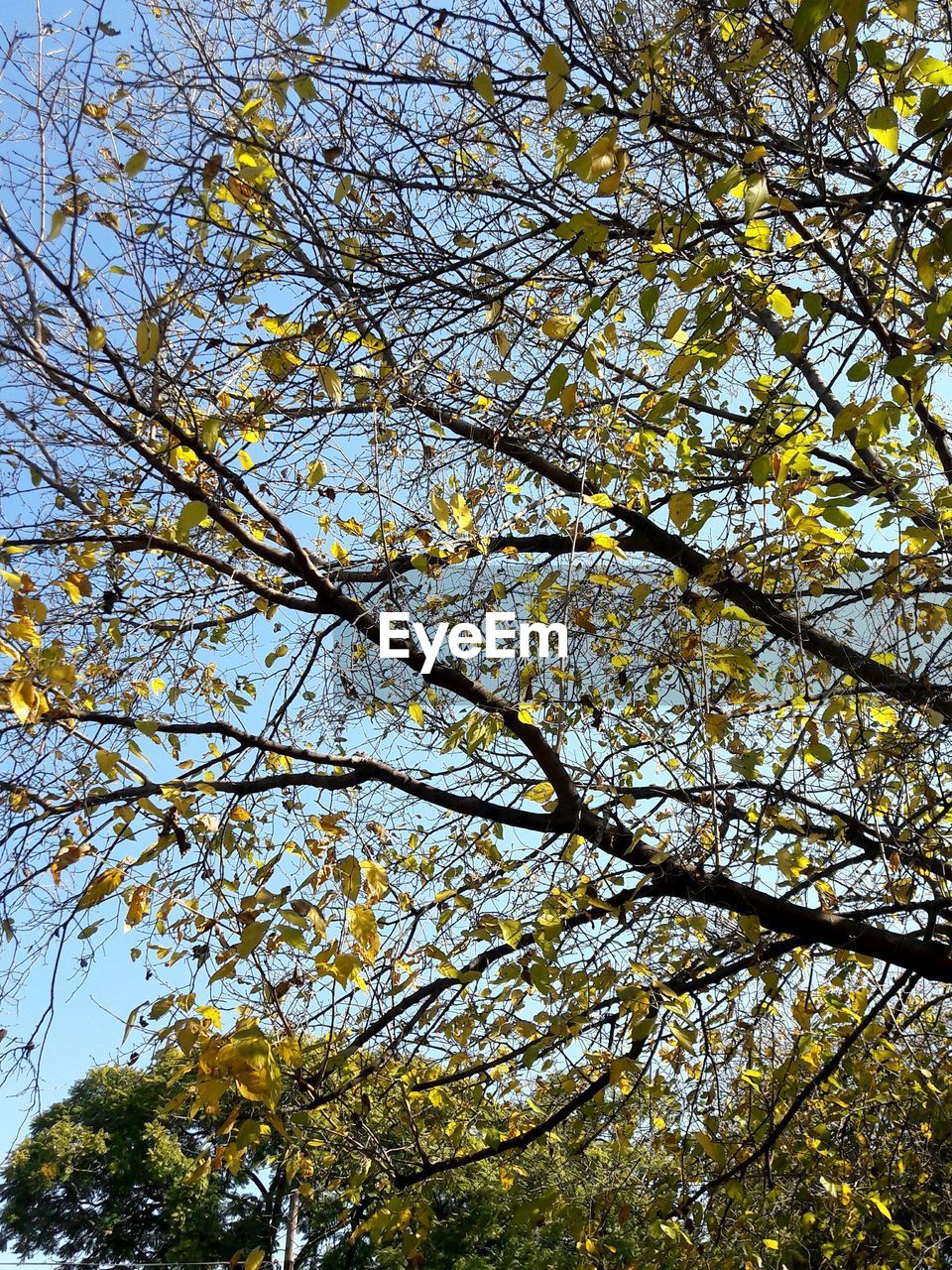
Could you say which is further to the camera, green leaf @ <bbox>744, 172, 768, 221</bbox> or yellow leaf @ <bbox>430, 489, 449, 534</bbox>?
yellow leaf @ <bbox>430, 489, 449, 534</bbox>

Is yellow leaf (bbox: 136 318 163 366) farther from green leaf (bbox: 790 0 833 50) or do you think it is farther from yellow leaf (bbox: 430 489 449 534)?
green leaf (bbox: 790 0 833 50)

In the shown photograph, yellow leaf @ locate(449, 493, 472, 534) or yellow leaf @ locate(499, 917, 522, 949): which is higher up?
yellow leaf @ locate(449, 493, 472, 534)

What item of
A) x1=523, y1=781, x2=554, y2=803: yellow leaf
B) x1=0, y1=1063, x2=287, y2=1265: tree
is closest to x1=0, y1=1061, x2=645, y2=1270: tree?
x1=0, y1=1063, x2=287, y2=1265: tree

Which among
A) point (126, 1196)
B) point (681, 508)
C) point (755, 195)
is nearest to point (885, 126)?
point (755, 195)

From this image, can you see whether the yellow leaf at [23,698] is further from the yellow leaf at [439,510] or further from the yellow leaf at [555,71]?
the yellow leaf at [555,71]

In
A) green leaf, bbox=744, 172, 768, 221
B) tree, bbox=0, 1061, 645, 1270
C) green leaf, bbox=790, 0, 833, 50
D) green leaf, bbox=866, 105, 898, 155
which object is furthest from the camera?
tree, bbox=0, 1061, 645, 1270

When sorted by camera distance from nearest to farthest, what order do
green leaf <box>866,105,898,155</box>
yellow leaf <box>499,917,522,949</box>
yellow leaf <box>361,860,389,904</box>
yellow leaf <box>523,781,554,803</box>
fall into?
green leaf <box>866,105,898,155</box> < yellow leaf <box>361,860,389,904</box> < yellow leaf <box>499,917,522,949</box> < yellow leaf <box>523,781,554,803</box>

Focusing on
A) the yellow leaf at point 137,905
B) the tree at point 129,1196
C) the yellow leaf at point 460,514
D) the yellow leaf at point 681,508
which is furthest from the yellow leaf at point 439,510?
the tree at point 129,1196

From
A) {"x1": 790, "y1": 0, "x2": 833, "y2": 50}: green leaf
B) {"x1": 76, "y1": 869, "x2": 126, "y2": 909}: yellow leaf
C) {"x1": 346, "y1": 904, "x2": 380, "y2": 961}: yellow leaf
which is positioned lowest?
{"x1": 346, "y1": 904, "x2": 380, "y2": 961}: yellow leaf

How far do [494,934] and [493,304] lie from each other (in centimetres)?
213

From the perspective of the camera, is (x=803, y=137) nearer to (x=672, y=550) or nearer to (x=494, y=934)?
(x=672, y=550)

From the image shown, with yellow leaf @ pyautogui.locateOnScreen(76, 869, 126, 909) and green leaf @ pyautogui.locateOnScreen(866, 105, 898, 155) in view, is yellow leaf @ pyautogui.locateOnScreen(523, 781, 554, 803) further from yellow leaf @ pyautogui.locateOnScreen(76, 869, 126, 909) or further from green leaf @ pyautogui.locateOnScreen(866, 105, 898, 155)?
green leaf @ pyautogui.locateOnScreen(866, 105, 898, 155)

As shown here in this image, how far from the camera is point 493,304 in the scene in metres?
3.65

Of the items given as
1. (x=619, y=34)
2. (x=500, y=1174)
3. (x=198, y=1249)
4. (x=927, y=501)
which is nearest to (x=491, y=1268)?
(x=198, y=1249)
